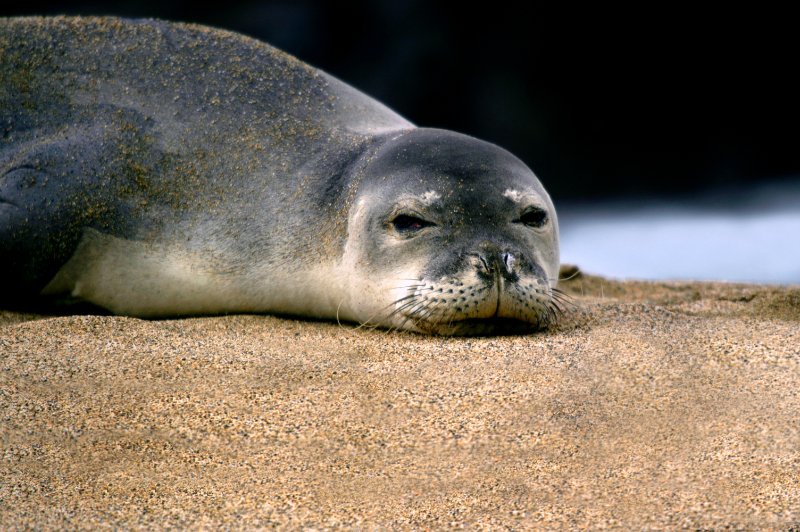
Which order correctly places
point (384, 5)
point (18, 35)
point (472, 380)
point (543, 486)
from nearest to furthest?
point (543, 486), point (472, 380), point (18, 35), point (384, 5)

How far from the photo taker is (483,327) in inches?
129

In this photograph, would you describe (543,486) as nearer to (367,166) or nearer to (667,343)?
(667,343)

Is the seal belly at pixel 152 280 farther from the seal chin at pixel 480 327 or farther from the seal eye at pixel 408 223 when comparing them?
the seal chin at pixel 480 327

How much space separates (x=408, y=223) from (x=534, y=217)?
46cm

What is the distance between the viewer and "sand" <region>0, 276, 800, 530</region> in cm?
203

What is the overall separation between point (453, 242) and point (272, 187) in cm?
92

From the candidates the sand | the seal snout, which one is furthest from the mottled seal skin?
the sand

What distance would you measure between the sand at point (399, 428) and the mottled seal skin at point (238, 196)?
361mm

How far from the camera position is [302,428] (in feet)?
7.86

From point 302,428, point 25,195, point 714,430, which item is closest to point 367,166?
point 25,195

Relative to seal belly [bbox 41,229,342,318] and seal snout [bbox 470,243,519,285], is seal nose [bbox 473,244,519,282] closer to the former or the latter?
seal snout [bbox 470,243,519,285]

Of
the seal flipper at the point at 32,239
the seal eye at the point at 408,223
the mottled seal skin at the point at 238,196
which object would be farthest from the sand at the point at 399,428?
the seal flipper at the point at 32,239

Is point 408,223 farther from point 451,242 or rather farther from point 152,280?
point 152,280

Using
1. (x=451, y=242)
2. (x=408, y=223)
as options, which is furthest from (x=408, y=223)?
(x=451, y=242)
